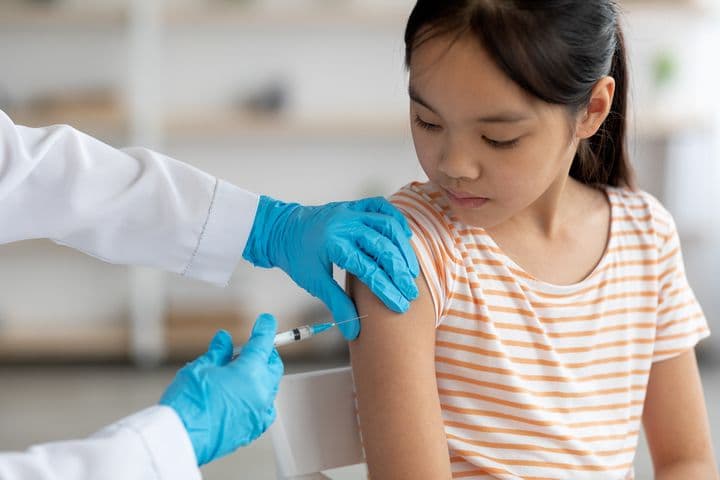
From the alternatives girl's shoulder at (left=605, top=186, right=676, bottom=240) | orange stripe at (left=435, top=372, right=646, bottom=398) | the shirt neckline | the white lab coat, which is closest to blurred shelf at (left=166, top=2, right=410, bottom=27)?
the white lab coat

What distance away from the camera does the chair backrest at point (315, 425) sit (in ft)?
3.93

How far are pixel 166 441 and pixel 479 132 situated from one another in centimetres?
53

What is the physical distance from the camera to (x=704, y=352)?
13.0 ft

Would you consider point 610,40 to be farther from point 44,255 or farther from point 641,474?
point 44,255

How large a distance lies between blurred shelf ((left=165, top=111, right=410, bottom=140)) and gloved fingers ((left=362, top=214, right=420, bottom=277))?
2529 mm

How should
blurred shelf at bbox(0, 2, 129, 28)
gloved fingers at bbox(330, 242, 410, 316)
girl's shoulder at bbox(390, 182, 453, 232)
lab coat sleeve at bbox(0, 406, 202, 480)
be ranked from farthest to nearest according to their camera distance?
blurred shelf at bbox(0, 2, 129, 28)
girl's shoulder at bbox(390, 182, 453, 232)
gloved fingers at bbox(330, 242, 410, 316)
lab coat sleeve at bbox(0, 406, 202, 480)

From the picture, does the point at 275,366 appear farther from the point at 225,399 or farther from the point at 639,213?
the point at 639,213

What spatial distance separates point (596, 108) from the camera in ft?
4.09

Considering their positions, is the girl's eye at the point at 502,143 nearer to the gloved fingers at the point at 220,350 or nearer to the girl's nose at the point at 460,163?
the girl's nose at the point at 460,163

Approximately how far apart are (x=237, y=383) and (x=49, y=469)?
24cm

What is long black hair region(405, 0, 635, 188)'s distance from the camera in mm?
1105

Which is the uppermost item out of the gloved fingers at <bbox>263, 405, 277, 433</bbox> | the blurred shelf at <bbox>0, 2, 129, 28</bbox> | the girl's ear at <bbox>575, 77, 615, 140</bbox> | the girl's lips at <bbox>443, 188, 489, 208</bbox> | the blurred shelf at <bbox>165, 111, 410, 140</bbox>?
the blurred shelf at <bbox>0, 2, 129, 28</bbox>

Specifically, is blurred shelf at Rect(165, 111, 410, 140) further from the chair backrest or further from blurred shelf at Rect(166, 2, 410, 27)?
the chair backrest

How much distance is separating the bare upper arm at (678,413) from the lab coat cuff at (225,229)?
26.5 inches
